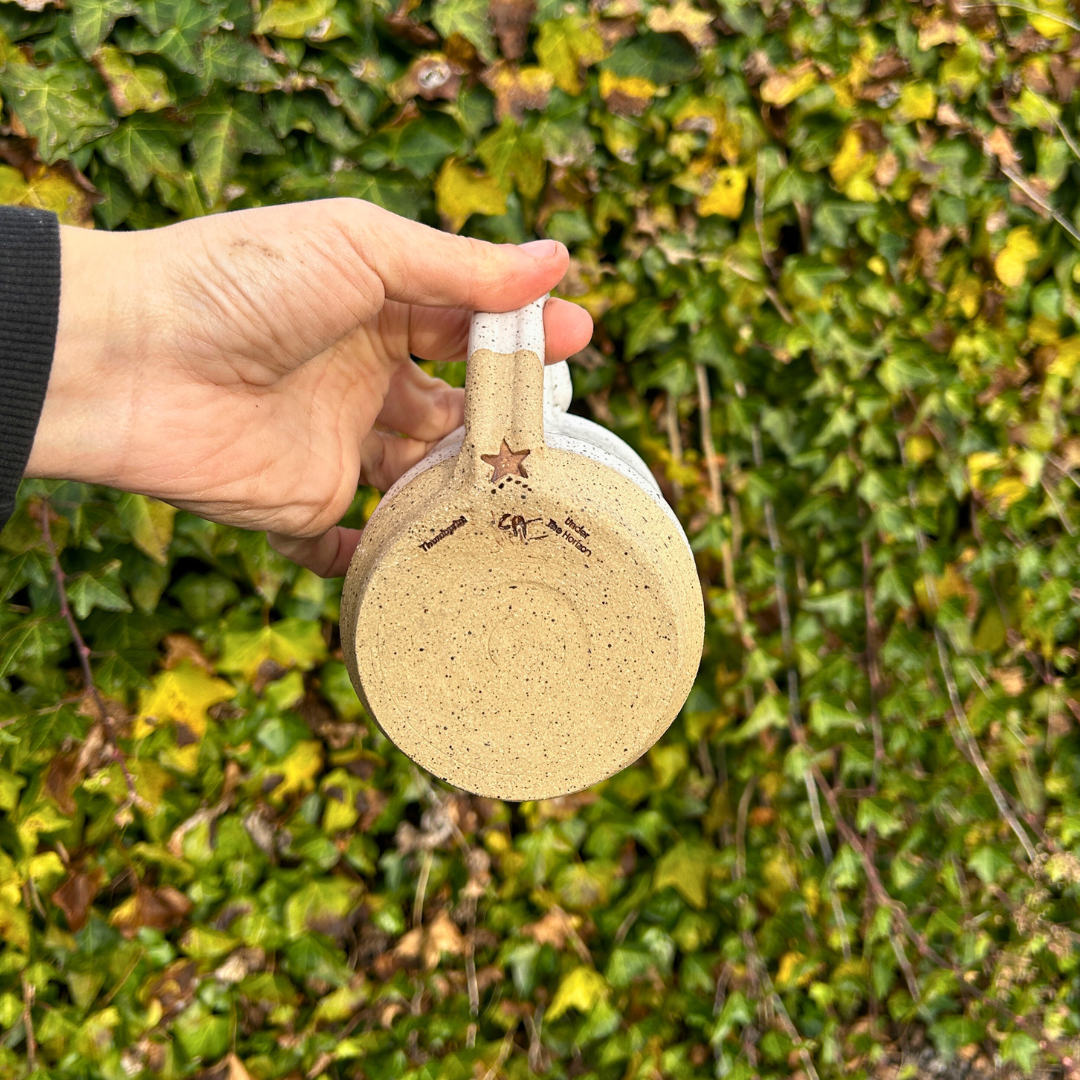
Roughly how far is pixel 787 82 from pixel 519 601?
1.13m

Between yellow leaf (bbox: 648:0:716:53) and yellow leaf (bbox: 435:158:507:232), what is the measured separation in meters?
0.35

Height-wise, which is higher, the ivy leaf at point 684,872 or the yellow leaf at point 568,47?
the yellow leaf at point 568,47

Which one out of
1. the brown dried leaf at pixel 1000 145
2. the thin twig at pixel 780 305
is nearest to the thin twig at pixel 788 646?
the thin twig at pixel 780 305

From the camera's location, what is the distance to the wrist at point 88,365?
3.10 feet

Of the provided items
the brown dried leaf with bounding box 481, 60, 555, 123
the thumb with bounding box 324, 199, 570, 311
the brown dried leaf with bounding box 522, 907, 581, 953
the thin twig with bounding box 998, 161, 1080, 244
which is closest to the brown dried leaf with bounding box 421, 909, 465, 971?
the brown dried leaf with bounding box 522, 907, 581, 953

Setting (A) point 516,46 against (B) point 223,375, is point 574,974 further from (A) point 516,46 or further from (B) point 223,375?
(A) point 516,46

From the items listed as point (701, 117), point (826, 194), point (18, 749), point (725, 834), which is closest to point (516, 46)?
point (701, 117)

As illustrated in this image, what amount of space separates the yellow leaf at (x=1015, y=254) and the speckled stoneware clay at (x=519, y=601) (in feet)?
3.80

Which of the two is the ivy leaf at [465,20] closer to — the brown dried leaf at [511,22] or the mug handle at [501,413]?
the brown dried leaf at [511,22]

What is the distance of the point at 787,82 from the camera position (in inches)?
57.7

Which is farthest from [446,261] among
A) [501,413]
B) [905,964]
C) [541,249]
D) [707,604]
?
[905,964]

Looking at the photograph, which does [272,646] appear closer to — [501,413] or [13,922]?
[13,922]

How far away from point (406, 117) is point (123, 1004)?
1.53 m

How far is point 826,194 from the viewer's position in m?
1.57
